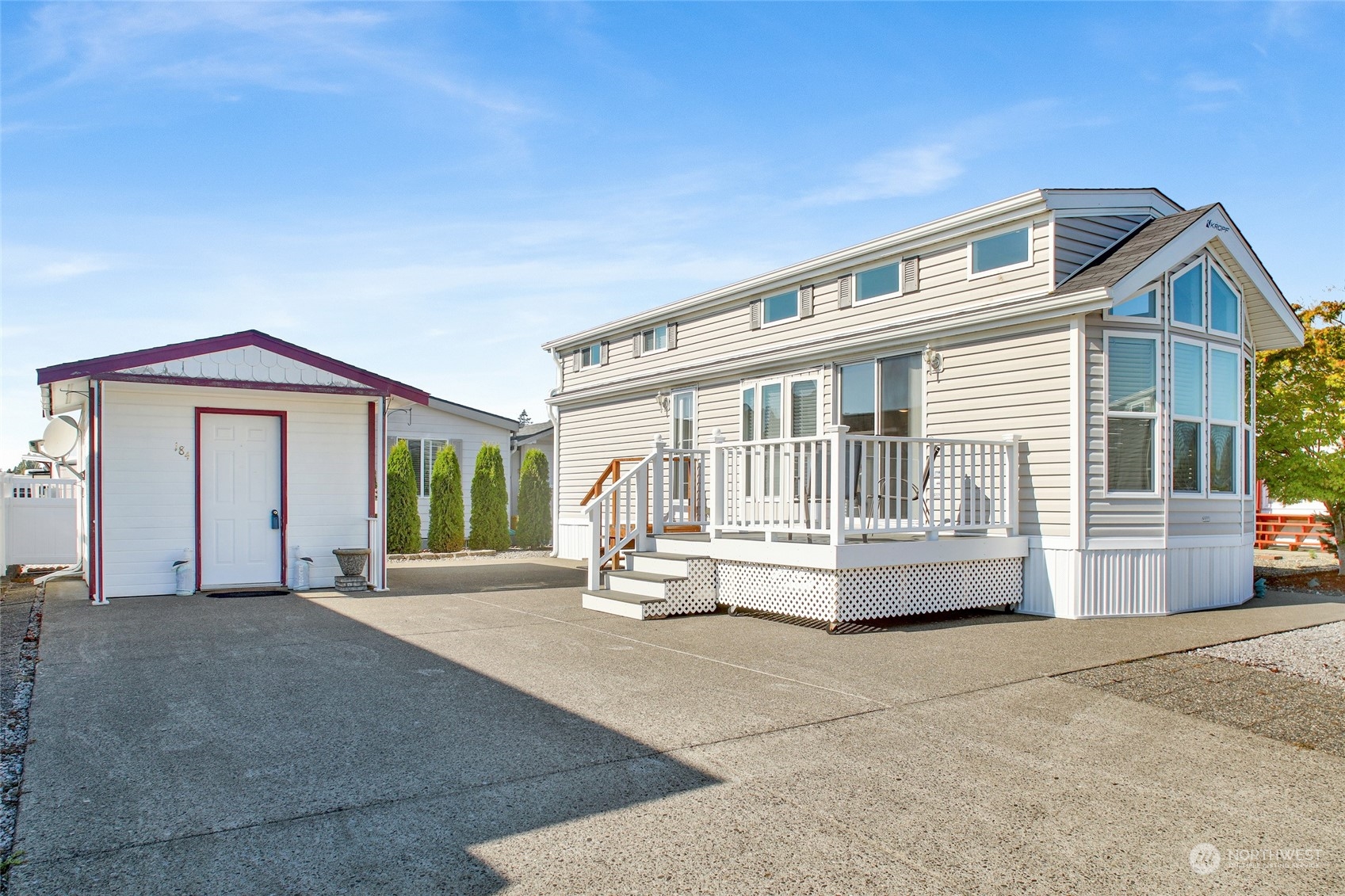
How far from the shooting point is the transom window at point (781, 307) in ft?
38.8

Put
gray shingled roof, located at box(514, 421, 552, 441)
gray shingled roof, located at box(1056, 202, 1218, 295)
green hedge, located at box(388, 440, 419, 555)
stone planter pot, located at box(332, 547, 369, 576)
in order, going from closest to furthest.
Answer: gray shingled roof, located at box(1056, 202, 1218, 295), stone planter pot, located at box(332, 547, 369, 576), green hedge, located at box(388, 440, 419, 555), gray shingled roof, located at box(514, 421, 552, 441)

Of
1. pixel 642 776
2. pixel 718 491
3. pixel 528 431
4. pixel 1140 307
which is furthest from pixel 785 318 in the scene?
pixel 528 431

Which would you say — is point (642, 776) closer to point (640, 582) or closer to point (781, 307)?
point (640, 582)

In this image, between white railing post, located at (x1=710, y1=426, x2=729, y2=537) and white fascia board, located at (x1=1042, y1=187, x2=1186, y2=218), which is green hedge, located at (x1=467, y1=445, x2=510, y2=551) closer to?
white railing post, located at (x1=710, y1=426, x2=729, y2=537)

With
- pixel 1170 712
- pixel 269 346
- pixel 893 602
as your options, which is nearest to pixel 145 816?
pixel 1170 712

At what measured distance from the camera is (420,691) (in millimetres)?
5277

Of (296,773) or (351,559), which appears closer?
(296,773)

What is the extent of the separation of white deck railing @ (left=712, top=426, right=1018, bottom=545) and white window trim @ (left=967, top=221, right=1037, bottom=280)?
193 cm

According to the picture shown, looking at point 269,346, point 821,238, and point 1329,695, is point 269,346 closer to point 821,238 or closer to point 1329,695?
point 821,238

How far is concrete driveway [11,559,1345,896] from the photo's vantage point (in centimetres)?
279

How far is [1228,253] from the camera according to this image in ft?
30.6

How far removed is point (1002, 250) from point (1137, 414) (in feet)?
7.35

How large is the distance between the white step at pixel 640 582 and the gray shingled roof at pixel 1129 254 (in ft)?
16.2

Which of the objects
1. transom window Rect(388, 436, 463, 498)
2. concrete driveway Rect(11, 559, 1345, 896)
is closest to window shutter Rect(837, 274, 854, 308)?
concrete driveway Rect(11, 559, 1345, 896)
